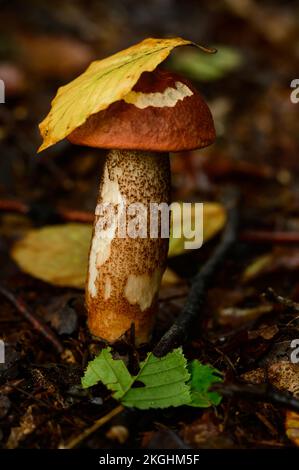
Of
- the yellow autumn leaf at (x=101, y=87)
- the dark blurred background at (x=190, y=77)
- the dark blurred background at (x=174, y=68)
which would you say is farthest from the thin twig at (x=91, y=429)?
the dark blurred background at (x=174, y=68)

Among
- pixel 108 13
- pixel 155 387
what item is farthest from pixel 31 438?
pixel 108 13

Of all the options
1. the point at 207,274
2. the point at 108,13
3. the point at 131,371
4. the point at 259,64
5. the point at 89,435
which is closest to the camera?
the point at 89,435

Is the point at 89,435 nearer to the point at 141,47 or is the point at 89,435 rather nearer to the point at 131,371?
the point at 131,371

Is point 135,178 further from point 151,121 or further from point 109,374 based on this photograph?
point 109,374

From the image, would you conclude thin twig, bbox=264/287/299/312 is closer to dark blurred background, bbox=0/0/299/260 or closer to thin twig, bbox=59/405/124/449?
thin twig, bbox=59/405/124/449

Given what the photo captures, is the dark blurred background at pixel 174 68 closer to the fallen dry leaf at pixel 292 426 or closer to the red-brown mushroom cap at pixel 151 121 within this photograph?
the red-brown mushroom cap at pixel 151 121

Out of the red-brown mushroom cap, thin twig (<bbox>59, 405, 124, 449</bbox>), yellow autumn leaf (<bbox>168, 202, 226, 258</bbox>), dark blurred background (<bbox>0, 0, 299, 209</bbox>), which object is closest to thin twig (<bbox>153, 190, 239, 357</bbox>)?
yellow autumn leaf (<bbox>168, 202, 226, 258</bbox>)

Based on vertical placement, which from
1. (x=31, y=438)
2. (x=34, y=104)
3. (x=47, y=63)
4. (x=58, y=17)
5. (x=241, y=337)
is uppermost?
(x=58, y=17)
